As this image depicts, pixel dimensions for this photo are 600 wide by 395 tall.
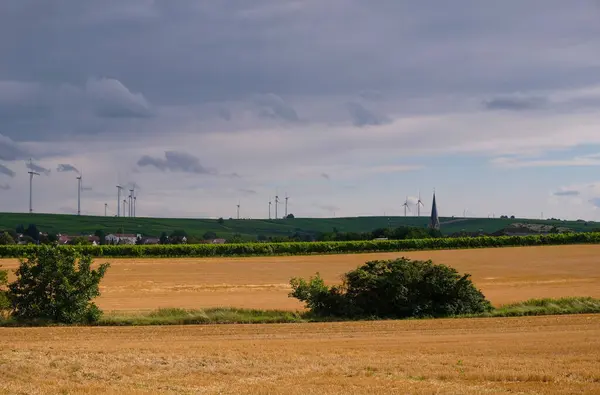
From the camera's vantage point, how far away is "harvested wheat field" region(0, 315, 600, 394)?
1766 centimetres

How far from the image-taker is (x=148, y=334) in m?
33.8

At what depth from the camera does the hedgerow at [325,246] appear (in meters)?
94.1

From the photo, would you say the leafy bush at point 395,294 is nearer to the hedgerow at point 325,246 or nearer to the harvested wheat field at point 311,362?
the harvested wheat field at point 311,362

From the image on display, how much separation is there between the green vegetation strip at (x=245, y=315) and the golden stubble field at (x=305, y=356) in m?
2.46

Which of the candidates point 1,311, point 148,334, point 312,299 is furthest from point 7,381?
point 312,299

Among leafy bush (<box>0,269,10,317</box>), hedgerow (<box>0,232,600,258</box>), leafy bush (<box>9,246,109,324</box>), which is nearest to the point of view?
leafy bush (<box>0,269,10,317</box>)

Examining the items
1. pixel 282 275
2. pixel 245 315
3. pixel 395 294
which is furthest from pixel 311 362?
pixel 282 275

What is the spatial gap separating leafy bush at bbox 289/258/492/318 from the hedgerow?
177 feet

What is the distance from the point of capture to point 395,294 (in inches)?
→ 1623

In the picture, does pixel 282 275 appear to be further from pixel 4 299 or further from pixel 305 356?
pixel 305 356

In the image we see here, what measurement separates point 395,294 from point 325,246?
58634mm

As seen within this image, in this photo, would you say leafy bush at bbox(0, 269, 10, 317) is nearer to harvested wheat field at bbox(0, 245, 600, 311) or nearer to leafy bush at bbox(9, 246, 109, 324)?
leafy bush at bbox(9, 246, 109, 324)

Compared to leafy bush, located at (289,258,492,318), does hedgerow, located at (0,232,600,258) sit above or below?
above

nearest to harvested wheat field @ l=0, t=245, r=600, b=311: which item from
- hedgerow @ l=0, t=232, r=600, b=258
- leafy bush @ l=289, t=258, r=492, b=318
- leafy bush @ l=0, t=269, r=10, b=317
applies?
hedgerow @ l=0, t=232, r=600, b=258
